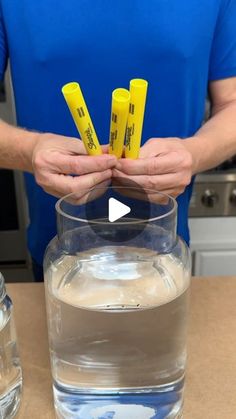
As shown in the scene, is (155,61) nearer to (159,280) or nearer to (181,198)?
(181,198)

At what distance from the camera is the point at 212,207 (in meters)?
1.43

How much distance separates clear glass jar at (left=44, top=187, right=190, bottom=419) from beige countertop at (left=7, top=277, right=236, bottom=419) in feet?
0.11

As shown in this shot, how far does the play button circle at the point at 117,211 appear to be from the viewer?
0.52m

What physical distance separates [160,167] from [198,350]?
0.75ft

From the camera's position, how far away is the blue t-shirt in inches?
33.8

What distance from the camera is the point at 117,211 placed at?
0.54 meters

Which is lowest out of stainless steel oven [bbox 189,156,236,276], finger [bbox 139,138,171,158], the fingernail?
stainless steel oven [bbox 189,156,236,276]

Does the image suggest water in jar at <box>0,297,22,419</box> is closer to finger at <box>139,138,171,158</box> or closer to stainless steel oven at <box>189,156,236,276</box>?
finger at <box>139,138,171,158</box>

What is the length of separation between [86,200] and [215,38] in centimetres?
51

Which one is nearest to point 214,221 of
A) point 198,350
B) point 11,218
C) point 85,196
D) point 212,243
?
point 212,243

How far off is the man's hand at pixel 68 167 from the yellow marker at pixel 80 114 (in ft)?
0.04

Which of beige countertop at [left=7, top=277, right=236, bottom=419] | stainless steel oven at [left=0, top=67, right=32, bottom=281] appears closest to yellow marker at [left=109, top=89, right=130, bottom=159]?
beige countertop at [left=7, top=277, right=236, bottom=419]

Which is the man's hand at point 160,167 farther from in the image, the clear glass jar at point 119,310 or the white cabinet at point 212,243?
the white cabinet at point 212,243

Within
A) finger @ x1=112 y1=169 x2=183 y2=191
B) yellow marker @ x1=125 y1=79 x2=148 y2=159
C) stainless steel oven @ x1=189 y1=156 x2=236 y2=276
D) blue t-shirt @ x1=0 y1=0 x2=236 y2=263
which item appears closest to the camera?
yellow marker @ x1=125 y1=79 x2=148 y2=159
